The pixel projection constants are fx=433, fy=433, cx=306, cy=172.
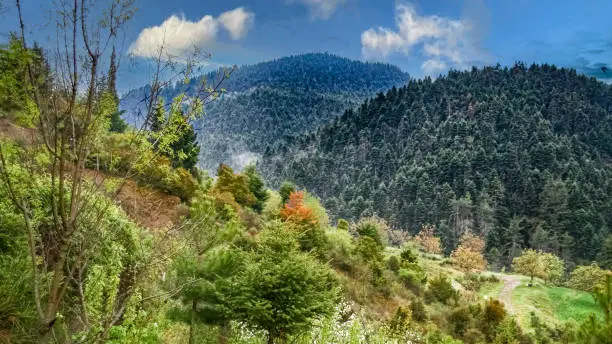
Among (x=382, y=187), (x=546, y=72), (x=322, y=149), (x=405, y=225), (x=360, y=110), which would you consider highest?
(x=546, y=72)

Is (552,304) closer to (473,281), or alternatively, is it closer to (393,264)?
(473,281)

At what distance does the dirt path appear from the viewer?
127 ft

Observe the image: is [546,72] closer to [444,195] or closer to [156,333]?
[444,195]

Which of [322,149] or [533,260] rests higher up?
[322,149]

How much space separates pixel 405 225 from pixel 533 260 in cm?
6221

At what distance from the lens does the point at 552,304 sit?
4044 cm

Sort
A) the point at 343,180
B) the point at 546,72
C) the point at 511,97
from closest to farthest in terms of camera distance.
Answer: the point at 343,180 < the point at 511,97 < the point at 546,72

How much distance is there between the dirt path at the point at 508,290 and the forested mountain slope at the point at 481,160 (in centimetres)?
3151

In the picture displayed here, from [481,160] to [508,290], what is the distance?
88.8 metres

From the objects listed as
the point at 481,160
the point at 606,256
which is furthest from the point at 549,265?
the point at 481,160

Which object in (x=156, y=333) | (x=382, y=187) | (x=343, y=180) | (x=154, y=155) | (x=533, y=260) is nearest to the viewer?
(x=154, y=155)

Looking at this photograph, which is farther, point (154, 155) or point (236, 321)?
point (236, 321)

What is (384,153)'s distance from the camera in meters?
148

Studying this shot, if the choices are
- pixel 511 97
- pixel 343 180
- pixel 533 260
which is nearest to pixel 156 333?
pixel 533 260
